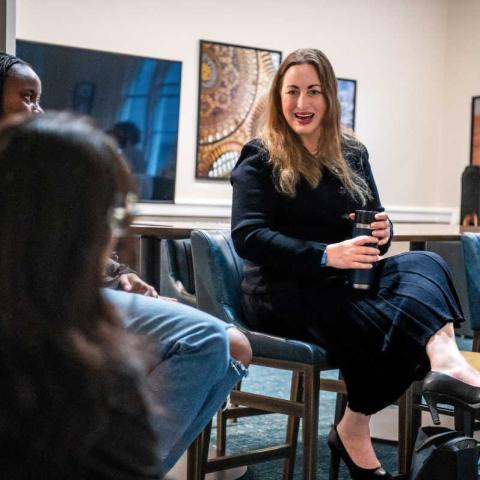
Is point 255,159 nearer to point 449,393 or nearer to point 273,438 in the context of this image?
point 449,393

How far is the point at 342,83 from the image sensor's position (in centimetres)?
622

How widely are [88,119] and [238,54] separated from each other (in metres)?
5.08

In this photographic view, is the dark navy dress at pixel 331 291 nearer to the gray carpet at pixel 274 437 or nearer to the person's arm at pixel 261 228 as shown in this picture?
the person's arm at pixel 261 228

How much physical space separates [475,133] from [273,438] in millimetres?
4519

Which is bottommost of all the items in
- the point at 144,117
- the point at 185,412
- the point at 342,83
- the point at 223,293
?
the point at 185,412

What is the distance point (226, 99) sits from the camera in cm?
565

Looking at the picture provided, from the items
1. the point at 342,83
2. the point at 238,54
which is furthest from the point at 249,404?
the point at 342,83

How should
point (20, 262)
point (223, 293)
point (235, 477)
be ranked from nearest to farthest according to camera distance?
point (20, 262), point (223, 293), point (235, 477)

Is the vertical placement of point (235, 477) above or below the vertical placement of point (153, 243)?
below

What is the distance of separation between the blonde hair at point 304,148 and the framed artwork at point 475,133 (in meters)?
4.66

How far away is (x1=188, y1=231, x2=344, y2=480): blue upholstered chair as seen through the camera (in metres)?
1.92

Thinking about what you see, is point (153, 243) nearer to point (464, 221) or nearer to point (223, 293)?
point (223, 293)

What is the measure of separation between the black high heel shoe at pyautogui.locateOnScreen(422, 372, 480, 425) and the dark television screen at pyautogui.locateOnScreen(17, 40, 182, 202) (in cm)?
348

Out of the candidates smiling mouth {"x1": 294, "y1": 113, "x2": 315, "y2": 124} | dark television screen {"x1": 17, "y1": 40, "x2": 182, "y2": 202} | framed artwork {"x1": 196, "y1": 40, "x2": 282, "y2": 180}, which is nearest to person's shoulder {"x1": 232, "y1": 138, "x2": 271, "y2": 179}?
smiling mouth {"x1": 294, "y1": 113, "x2": 315, "y2": 124}
